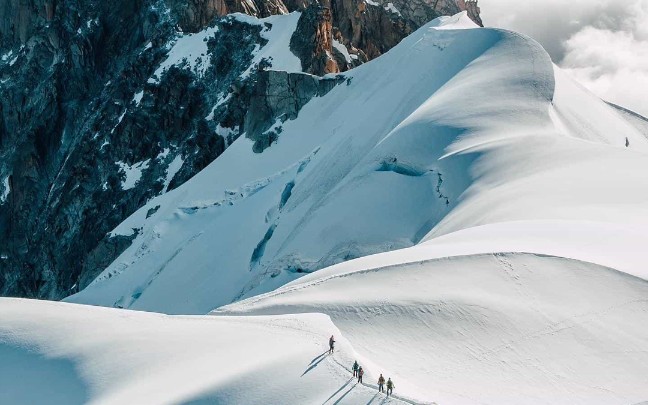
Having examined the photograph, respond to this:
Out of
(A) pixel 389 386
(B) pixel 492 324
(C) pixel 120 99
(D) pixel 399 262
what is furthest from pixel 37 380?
(C) pixel 120 99

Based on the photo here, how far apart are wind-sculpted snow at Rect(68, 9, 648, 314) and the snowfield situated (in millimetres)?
181

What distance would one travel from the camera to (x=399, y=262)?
41000 mm

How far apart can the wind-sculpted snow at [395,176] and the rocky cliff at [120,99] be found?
4.78 m

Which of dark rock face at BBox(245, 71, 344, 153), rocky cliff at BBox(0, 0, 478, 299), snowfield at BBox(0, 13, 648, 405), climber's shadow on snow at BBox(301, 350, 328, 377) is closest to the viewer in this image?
climber's shadow on snow at BBox(301, 350, 328, 377)

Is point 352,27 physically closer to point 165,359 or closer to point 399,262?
point 399,262

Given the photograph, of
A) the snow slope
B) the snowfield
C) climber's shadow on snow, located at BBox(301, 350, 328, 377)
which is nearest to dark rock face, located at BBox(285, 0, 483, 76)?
the snowfield

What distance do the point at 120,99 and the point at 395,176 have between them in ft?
155

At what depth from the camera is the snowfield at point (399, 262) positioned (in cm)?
3112

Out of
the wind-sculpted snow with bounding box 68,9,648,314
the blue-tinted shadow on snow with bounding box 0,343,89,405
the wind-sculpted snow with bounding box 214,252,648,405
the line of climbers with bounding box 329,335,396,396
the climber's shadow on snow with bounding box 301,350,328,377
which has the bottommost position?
the wind-sculpted snow with bounding box 68,9,648,314

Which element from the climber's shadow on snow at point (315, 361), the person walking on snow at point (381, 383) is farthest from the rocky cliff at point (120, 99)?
the person walking on snow at point (381, 383)

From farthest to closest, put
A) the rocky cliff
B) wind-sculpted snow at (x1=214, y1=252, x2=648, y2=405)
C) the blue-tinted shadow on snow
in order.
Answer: the rocky cliff < the blue-tinted shadow on snow < wind-sculpted snow at (x1=214, y1=252, x2=648, y2=405)

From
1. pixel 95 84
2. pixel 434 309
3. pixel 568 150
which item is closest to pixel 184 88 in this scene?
pixel 95 84

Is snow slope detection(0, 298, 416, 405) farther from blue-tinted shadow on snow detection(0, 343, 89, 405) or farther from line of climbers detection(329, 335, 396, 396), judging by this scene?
line of climbers detection(329, 335, 396, 396)

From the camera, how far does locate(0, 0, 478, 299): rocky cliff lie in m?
87.2
